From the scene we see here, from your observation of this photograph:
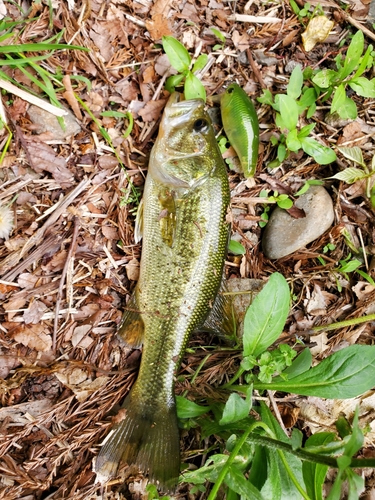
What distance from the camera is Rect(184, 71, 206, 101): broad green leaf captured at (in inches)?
132

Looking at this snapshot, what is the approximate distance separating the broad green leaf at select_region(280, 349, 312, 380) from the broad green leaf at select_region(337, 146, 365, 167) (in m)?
1.56

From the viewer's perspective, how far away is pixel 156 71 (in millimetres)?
3473

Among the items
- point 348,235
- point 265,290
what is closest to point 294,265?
point 348,235

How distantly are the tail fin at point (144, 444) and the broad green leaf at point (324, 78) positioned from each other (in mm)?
2648

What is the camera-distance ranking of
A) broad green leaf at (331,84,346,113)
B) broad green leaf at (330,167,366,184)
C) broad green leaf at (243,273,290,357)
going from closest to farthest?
broad green leaf at (243,273,290,357)
broad green leaf at (331,84,346,113)
broad green leaf at (330,167,366,184)

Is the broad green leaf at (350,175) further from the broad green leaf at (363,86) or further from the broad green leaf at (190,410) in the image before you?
the broad green leaf at (190,410)

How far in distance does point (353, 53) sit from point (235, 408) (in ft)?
8.81

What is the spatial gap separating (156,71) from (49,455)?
287 cm

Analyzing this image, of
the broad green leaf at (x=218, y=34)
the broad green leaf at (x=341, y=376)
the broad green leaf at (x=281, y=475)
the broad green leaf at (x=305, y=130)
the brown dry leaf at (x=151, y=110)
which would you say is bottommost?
the broad green leaf at (x=281, y=475)

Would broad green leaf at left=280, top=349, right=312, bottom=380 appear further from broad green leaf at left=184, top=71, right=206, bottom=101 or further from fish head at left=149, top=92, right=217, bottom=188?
broad green leaf at left=184, top=71, right=206, bottom=101

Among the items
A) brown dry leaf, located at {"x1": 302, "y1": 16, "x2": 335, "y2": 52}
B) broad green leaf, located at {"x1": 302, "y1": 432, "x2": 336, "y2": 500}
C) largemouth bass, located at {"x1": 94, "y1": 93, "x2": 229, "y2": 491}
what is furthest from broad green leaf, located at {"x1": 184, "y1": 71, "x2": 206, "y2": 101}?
broad green leaf, located at {"x1": 302, "y1": 432, "x2": 336, "y2": 500}

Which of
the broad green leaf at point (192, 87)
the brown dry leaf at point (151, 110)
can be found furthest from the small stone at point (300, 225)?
the brown dry leaf at point (151, 110)

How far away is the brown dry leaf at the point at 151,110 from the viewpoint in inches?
135

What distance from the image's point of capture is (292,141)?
346 cm
